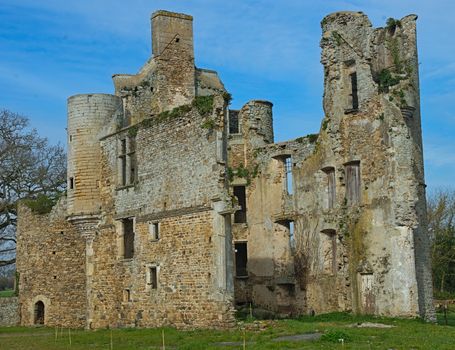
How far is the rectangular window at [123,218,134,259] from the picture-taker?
94.7 feet

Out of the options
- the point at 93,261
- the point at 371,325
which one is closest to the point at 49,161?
the point at 93,261

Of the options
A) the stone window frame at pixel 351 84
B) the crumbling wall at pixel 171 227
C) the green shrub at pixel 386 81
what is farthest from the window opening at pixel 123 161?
the green shrub at pixel 386 81

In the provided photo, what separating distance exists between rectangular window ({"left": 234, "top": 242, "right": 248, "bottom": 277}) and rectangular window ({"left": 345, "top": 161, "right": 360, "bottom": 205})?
24.4 ft

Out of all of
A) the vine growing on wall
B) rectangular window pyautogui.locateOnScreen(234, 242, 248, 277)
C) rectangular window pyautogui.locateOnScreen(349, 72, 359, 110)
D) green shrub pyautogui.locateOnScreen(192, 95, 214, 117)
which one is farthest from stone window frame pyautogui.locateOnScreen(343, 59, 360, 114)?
rectangular window pyautogui.locateOnScreen(234, 242, 248, 277)

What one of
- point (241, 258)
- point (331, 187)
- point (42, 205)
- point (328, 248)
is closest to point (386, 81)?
point (331, 187)

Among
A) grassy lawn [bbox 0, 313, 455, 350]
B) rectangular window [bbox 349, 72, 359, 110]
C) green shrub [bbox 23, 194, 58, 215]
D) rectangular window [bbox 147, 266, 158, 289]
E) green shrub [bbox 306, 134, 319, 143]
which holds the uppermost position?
rectangular window [bbox 349, 72, 359, 110]

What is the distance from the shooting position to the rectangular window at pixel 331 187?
3138 cm

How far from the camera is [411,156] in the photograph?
28.5m

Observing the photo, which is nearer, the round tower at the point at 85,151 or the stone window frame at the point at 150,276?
the stone window frame at the point at 150,276

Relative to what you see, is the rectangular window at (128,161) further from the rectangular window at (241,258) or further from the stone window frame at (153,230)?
the rectangular window at (241,258)

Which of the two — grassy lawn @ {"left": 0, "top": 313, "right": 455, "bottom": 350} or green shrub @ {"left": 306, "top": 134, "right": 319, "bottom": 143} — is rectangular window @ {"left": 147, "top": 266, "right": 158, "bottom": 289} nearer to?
grassy lawn @ {"left": 0, "top": 313, "right": 455, "bottom": 350}

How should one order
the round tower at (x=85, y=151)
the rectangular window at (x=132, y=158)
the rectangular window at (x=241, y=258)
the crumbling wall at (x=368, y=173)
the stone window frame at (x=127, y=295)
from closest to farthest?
the stone window frame at (x=127, y=295), the crumbling wall at (x=368, y=173), the rectangular window at (x=132, y=158), the round tower at (x=85, y=151), the rectangular window at (x=241, y=258)

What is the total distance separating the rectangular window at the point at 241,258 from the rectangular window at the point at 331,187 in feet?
20.3

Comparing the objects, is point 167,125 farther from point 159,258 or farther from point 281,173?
point 281,173
